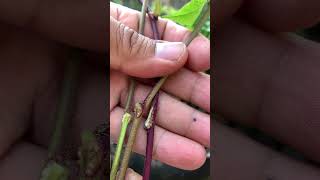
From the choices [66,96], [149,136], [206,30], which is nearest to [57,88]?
[66,96]

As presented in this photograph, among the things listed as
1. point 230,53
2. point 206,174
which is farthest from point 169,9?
point 206,174

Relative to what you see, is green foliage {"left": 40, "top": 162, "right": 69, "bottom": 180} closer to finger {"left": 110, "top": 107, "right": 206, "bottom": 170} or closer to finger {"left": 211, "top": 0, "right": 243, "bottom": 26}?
finger {"left": 110, "top": 107, "right": 206, "bottom": 170}

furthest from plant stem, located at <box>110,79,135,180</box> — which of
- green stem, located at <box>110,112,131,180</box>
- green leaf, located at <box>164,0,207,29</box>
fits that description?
green leaf, located at <box>164,0,207,29</box>

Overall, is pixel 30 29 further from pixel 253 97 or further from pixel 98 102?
pixel 253 97

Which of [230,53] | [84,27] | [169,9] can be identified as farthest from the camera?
[169,9]

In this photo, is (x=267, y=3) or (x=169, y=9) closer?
(x=267, y=3)

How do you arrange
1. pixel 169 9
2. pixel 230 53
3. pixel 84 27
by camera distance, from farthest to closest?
pixel 169 9
pixel 230 53
pixel 84 27

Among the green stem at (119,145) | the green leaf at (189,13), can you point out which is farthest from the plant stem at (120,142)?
the green leaf at (189,13)

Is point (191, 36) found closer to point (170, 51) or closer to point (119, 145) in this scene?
point (170, 51)
